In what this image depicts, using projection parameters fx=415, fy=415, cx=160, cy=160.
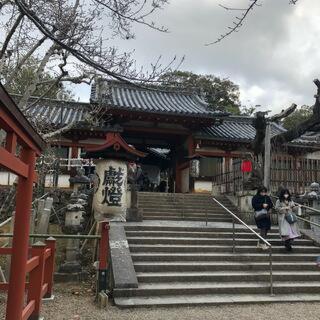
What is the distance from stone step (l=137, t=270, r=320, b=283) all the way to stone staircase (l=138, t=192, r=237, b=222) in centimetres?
422

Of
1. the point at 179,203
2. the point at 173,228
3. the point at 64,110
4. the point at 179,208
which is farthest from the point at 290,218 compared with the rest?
the point at 64,110

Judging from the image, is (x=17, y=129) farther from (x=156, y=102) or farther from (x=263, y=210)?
(x=156, y=102)

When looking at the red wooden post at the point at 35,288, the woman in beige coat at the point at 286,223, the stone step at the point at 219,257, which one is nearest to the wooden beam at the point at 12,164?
the red wooden post at the point at 35,288

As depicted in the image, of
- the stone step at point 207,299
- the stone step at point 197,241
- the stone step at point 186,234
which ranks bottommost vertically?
the stone step at point 207,299

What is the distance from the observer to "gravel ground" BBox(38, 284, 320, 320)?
6.43m

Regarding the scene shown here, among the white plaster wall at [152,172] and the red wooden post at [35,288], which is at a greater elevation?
the white plaster wall at [152,172]

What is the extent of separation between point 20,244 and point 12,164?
1.21 m

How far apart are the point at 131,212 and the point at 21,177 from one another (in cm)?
740

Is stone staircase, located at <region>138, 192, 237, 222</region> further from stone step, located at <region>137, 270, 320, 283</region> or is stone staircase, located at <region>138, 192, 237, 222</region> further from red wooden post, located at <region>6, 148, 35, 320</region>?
red wooden post, located at <region>6, 148, 35, 320</region>

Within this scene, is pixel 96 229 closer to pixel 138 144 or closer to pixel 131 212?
pixel 131 212

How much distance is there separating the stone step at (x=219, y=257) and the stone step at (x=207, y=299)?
1521 millimetres

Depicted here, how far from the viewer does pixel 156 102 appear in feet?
75.6

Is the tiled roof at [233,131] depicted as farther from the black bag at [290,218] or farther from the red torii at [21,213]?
the red torii at [21,213]

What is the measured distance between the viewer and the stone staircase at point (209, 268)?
7641 millimetres
